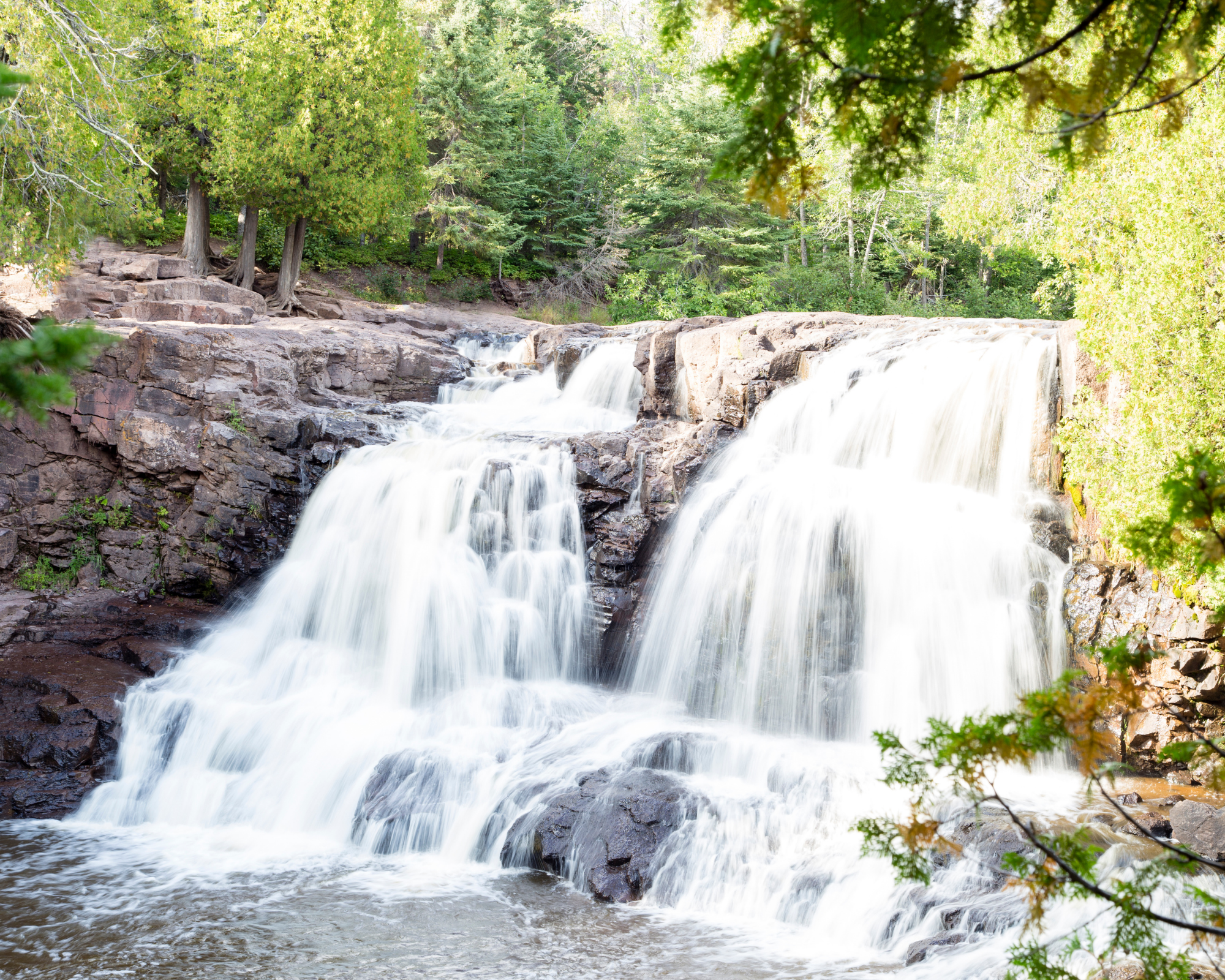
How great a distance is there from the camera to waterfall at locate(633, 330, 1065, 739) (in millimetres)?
9156

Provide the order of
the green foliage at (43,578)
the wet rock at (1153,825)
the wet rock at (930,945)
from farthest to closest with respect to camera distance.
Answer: the green foliage at (43,578), the wet rock at (1153,825), the wet rock at (930,945)

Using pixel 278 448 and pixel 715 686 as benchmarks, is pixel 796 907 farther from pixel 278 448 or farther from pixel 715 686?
pixel 278 448

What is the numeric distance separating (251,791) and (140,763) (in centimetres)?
139

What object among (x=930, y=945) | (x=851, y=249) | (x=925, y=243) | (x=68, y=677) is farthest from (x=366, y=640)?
(x=925, y=243)

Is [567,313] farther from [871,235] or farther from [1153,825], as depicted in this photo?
[1153,825]

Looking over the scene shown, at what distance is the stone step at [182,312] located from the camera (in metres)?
15.6

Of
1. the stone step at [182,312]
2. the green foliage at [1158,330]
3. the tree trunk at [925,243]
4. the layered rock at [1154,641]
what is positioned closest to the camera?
the green foliage at [1158,330]

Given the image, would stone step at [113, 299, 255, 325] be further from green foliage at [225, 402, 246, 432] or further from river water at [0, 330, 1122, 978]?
river water at [0, 330, 1122, 978]

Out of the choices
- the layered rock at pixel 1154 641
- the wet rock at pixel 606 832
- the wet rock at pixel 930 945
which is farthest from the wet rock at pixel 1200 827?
the wet rock at pixel 606 832

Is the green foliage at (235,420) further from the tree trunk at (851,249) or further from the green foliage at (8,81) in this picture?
the tree trunk at (851,249)

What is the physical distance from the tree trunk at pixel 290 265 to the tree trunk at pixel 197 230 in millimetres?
1865

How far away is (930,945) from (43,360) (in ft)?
18.9

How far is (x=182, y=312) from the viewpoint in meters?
15.8

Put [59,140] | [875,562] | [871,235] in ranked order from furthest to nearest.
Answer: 1. [871,235]
2. [59,140]
3. [875,562]
